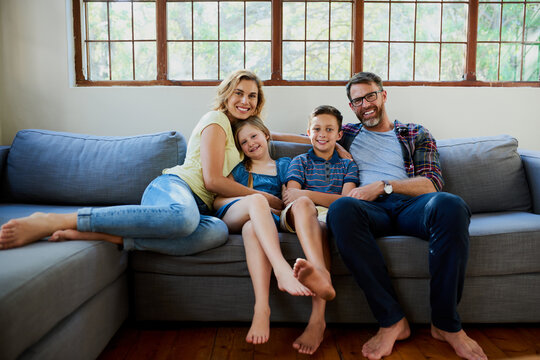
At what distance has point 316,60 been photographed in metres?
2.94

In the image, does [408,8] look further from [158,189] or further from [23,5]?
[23,5]

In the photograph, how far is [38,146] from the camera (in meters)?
2.30

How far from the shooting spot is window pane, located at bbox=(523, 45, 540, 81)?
2.99 meters

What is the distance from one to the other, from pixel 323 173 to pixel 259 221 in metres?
0.53

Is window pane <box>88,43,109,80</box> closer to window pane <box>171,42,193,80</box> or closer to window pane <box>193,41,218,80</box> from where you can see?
window pane <box>171,42,193,80</box>

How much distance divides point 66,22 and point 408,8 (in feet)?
7.61

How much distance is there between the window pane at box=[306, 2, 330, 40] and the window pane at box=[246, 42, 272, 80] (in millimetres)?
311

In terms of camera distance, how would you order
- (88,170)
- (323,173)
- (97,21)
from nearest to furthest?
(323,173) < (88,170) < (97,21)

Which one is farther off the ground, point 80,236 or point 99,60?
point 99,60

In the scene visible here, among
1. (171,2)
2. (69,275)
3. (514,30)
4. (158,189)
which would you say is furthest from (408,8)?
(69,275)

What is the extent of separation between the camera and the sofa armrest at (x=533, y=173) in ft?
6.97

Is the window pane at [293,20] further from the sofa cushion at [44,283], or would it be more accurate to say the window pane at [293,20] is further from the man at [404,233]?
the sofa cushion at [44,283]

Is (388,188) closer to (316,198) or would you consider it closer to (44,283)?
(316,198)

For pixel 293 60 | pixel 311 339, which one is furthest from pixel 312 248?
pixel 293 60
